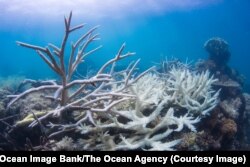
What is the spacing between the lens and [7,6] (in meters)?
34.2

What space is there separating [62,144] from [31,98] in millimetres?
2312

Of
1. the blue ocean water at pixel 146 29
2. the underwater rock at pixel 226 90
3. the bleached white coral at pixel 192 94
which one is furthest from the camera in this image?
the blue ocean water at pixel 146 29

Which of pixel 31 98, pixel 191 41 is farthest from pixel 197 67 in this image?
pixel 191 41

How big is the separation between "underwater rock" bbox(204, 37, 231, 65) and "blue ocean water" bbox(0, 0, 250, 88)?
55.2ft

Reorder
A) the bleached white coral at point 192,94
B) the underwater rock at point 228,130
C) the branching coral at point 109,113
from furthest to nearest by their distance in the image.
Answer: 1. the underwater rock at point 228,130
2. the bleached white coral at point 192,94
3. the branching coral at point 109,113

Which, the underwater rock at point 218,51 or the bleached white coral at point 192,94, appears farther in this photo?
the underwater rock at point 218,51

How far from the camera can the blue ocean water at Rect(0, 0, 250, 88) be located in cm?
4538

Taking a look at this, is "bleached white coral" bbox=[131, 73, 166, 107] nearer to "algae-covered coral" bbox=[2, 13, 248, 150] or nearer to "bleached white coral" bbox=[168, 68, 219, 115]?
"algae-covered coral" bbox=[2, 13, 248, 150]

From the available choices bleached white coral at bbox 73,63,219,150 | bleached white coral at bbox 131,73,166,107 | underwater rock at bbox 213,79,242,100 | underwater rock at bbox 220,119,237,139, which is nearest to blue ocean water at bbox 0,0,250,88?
underwater rock at bbox 213,79,242,100

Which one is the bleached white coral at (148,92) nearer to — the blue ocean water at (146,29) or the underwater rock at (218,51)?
the underwater rock at (218,51)

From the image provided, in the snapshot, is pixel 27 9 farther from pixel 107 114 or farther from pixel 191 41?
pixel 191 41

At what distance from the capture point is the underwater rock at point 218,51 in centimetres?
1614

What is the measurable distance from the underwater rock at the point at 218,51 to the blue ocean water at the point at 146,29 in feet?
55.2

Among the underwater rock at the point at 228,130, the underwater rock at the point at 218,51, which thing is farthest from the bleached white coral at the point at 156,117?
the underwater rock at the point at 218,51
